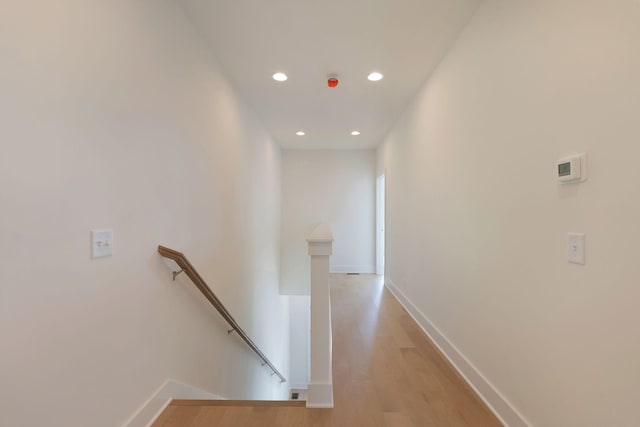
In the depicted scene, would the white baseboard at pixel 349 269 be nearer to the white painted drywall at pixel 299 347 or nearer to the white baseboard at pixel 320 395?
the white painted drywall at pixel 299 347

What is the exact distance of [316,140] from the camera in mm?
5539

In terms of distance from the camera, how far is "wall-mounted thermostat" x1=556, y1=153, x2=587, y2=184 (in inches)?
46.7

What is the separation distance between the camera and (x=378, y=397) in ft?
6.50

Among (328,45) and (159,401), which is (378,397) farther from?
(328,45)

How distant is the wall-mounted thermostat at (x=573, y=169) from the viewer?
3.89ft

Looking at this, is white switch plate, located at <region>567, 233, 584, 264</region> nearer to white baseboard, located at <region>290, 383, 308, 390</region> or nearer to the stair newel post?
the stair newel post

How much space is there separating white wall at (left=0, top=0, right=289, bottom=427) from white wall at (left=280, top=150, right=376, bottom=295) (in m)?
3.67

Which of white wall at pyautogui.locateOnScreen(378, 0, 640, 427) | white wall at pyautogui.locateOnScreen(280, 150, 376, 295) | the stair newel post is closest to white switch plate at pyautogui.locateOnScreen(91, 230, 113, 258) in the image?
the stair newel post

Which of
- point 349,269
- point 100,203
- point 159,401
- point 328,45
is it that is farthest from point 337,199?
point 100,203

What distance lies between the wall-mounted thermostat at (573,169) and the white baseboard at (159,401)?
7.37 ft

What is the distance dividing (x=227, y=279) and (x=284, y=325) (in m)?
3.77

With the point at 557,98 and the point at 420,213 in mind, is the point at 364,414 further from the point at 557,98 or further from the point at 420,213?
the point at 420,213

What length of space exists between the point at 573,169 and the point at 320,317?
1451 mm

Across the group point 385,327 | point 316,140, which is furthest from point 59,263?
point 316,140
